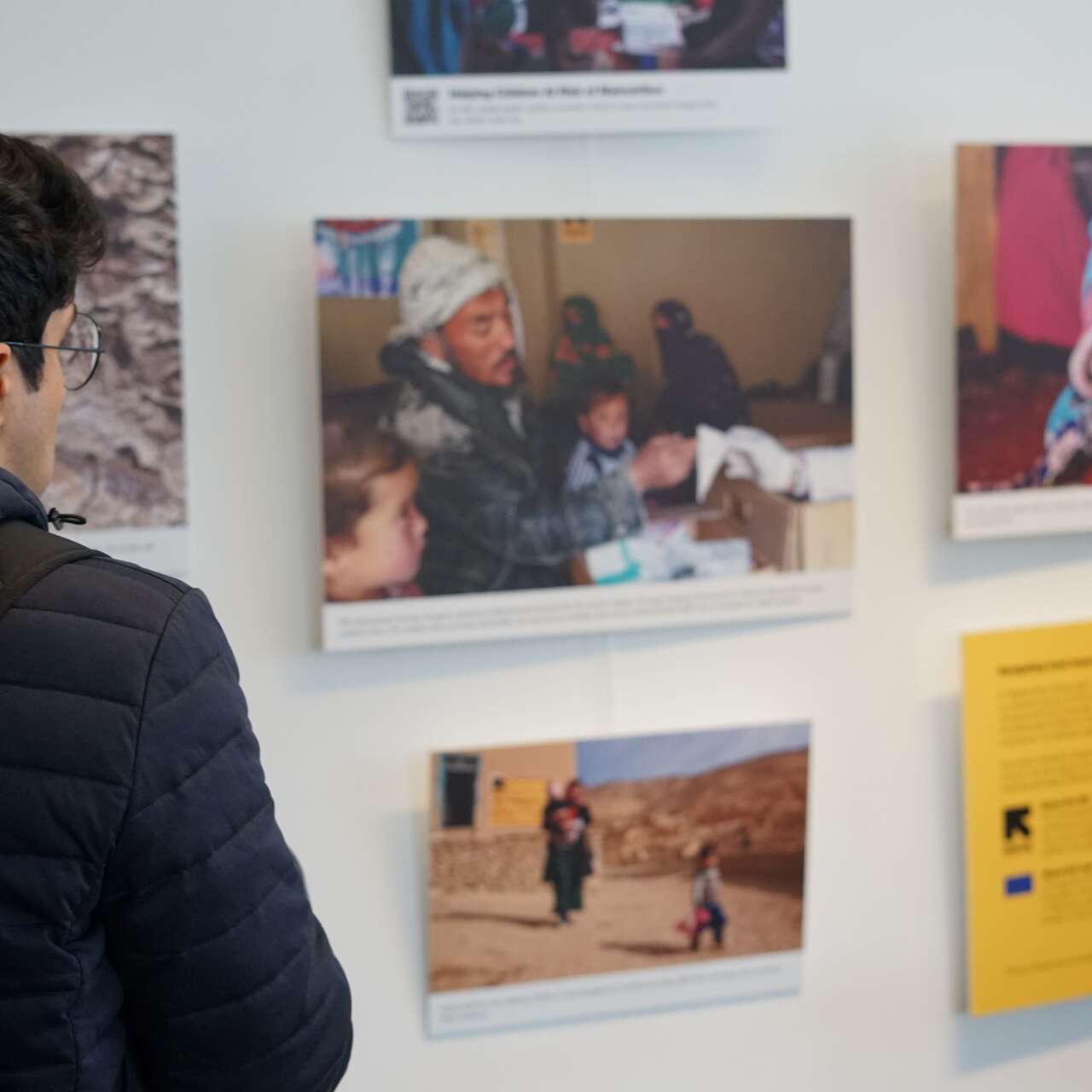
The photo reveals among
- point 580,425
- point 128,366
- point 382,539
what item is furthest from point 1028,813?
point 128,366

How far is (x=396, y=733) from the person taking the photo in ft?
4.64

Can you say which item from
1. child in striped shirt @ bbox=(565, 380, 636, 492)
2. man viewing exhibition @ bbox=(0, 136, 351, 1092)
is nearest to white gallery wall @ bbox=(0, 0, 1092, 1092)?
child in striped shirt @ bbox=(565, 380, 636, 492)

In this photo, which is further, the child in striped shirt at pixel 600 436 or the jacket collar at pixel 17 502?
the child in striped shirt at pixel 600 436

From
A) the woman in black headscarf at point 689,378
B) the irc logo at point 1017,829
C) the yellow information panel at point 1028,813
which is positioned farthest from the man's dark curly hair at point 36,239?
the irc logo at point 1017,829

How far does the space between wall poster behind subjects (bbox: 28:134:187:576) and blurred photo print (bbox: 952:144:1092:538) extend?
811mm

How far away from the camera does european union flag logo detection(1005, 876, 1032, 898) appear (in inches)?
63.8

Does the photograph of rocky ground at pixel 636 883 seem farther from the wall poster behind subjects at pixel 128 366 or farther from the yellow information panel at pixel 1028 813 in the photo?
the wall poster behind subjects at pixel 128 366

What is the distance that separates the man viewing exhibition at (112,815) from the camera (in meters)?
0.70

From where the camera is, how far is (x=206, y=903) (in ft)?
2.40

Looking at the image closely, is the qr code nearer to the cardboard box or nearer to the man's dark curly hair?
the cardboard box

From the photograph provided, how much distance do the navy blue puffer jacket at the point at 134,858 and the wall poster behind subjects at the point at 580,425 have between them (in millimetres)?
570

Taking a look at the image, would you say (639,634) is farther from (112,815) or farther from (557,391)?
(112,815)

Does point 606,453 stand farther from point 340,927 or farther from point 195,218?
point 340,927

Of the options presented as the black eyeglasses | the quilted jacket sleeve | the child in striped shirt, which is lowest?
the quilted jacket sleeve
